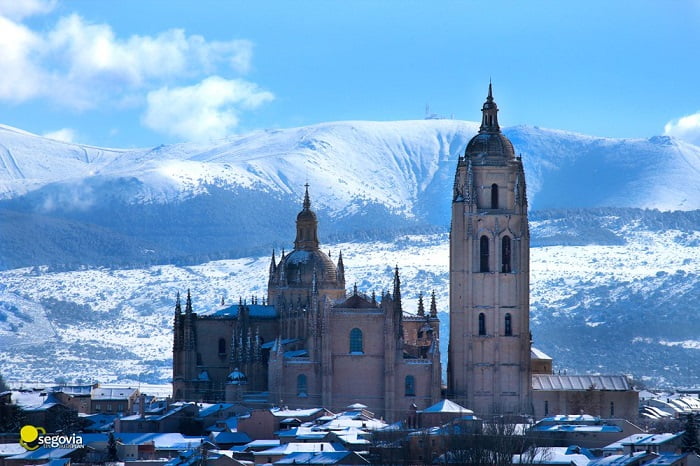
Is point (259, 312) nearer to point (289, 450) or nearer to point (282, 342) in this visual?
point (282, 342)

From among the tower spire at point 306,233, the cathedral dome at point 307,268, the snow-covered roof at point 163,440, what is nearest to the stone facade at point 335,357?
the cathedral dome at point 307,268

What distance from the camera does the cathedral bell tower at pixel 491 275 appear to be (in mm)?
132500

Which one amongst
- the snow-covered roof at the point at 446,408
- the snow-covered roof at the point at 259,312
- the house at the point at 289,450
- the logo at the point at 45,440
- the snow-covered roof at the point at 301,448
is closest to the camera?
the house at the point at 289,450

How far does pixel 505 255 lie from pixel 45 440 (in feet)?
110

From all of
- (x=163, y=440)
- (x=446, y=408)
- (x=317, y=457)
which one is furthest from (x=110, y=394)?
(x=317, y=457)

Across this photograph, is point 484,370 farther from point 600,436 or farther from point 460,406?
point 600,436

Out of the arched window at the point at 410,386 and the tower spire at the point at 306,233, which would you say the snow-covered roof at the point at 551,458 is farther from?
the tower spire at the point at 306,233

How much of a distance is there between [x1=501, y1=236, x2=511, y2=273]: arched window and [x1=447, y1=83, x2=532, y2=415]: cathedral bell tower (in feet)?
0.19

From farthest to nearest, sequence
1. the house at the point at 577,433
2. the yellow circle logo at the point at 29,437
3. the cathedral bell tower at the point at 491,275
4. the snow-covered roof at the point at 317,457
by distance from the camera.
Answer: the cathedral bell tower at the point at 491,275 < the yellow circle logo at the point at 29,437 < the house at the point at 577,433 < the snow-covered roof at the point at 317,457

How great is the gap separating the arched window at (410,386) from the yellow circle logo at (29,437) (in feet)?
73.3

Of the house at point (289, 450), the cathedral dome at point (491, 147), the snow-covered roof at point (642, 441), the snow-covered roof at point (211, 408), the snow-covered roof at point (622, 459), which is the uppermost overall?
the cathedral dome at point (491, 147)

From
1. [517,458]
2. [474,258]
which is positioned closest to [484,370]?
[474,258]

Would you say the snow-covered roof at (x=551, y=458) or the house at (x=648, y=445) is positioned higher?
the house at (x=648, y=445)

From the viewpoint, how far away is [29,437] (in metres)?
112
